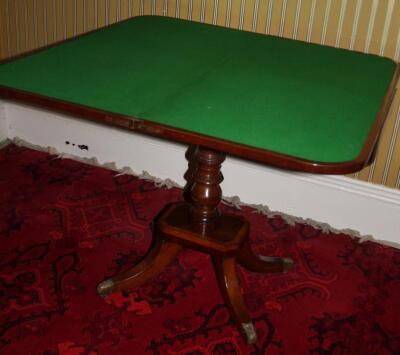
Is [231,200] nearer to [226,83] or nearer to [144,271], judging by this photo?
[144,271]

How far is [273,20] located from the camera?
6.58 ft

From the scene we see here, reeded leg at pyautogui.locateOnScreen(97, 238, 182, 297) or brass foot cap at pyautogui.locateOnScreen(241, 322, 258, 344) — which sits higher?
reeded leg at pyautogui.locateOnScreen(97, 238, 182, 297)

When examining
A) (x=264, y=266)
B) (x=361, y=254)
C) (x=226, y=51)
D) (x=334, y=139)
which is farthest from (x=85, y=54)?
(x=361, y=254)

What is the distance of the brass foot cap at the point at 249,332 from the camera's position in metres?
1.61

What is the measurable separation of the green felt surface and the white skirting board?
0.59 meters

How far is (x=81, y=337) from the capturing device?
62.7 inches

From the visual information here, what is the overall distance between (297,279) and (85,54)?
3.45ft

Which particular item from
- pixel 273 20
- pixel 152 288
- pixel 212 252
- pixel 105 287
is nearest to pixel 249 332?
pixel 212 252

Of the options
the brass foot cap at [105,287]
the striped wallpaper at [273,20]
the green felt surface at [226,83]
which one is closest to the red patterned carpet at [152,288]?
the brass foot cap at [105,287]

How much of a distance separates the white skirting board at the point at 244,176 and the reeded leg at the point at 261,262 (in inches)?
14.4

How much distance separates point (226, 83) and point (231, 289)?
2.15ft

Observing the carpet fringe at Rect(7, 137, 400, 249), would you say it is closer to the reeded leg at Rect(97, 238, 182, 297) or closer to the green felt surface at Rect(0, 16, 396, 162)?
the reeded leg at Rect(97, 238, 182, 297)

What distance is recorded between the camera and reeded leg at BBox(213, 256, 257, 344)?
1.65 m

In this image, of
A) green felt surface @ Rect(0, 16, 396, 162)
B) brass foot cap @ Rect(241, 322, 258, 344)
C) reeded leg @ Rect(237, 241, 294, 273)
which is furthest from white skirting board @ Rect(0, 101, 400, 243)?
brass foot cap @ Rect(241, 322, 258, 344)
